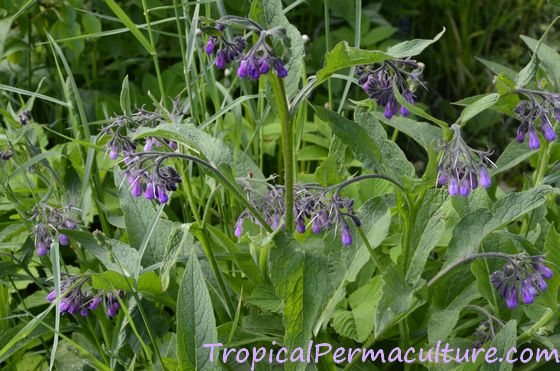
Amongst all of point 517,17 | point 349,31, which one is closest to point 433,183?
point 349,31

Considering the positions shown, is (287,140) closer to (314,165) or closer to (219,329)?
(219,329)

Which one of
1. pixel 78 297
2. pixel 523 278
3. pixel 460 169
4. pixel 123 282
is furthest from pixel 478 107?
pixel 78 297

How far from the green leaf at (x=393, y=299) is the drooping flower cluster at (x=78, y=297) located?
20.9 inches

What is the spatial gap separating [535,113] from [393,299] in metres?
0.44

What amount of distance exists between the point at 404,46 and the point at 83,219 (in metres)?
0.96

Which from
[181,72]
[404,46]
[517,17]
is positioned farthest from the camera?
[517,17]

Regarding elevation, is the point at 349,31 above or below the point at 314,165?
above

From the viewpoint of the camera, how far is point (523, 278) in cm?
159

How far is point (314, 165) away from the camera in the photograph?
10.2ft

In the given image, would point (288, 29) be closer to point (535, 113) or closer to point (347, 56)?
point (347, 56)

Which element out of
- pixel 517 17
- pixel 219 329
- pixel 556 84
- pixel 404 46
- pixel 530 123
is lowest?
pixel 517 17

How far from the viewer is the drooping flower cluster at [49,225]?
5.90ft

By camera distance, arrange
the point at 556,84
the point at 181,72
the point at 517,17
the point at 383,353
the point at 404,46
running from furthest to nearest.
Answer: the point at 517,17, the point at 181,72, the point at 556,84, the point at 383,353, the point at 404,46

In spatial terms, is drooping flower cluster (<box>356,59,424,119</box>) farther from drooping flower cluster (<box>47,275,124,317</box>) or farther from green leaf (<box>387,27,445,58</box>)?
drooping flower cluster (<box>47,275,124,317</box>)
